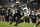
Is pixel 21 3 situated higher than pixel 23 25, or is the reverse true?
pixel 21 3

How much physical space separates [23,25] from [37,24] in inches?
16.6

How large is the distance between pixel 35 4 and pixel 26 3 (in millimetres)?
275

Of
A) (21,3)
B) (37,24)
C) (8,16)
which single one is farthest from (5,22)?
(37,24)

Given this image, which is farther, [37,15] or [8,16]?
[8,16]

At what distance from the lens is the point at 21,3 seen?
105 inches

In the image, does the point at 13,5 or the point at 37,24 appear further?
the point at 13,5

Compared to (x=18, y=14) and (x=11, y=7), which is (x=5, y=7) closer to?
(x=11, y=7)

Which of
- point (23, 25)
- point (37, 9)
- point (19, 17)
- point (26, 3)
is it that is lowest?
point (23, 25)

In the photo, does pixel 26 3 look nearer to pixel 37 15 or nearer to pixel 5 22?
pixel 37 15

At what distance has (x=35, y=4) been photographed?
2592mm

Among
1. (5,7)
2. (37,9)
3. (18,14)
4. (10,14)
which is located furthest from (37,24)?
(5,7)

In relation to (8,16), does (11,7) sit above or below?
above

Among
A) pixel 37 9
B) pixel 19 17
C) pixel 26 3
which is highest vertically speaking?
pixel 26 3

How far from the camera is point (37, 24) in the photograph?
254 cm
